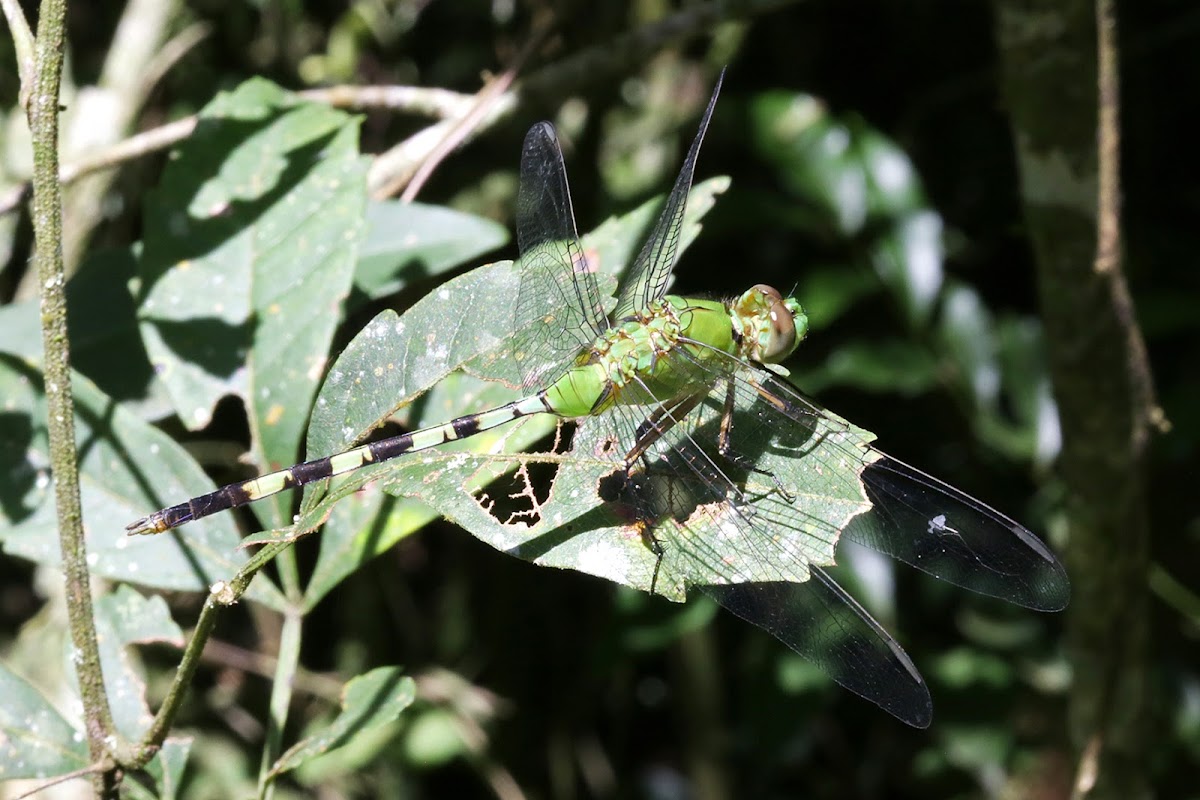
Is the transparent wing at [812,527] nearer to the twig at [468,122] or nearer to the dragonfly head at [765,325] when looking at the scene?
the dragonfly head at [765,325]

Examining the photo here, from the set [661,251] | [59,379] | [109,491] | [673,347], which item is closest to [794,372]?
[673,347]

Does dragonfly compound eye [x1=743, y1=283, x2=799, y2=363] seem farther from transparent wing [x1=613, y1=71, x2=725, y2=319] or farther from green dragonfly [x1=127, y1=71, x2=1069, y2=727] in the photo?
transparent wing [x1=613, y1=71, x2=725, y2=319]

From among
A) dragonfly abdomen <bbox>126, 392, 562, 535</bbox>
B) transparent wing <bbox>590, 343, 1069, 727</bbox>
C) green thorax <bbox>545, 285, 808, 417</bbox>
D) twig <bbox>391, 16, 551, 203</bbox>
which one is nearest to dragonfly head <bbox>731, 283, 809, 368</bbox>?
green thorax <bbox>545, 285, 808, 417</bbox>

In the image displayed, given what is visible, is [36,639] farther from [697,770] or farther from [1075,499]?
[1075,499]

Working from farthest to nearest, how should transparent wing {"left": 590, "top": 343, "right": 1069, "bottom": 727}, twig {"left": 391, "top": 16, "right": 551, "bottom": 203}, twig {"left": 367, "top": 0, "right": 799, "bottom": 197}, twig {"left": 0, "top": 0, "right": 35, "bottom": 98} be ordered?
twig {"left": 367, "top": 0, "right": 799, "bottom": 197}, twig {"left": 391, "top": 16, "right": 551, "bottom": 203}, transparent wing {"left": 590, "top": 343, "right": 1069, "bottom": 727}, twig {"left": 0, "top": 0, "right": 35, "bottom": 98}

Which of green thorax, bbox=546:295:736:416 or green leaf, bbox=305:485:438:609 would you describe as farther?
green thorax, bbox=546:295:736:416

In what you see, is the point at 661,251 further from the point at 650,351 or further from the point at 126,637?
the point at 126,637

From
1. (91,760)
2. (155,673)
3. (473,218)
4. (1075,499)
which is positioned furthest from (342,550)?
(155,673)
